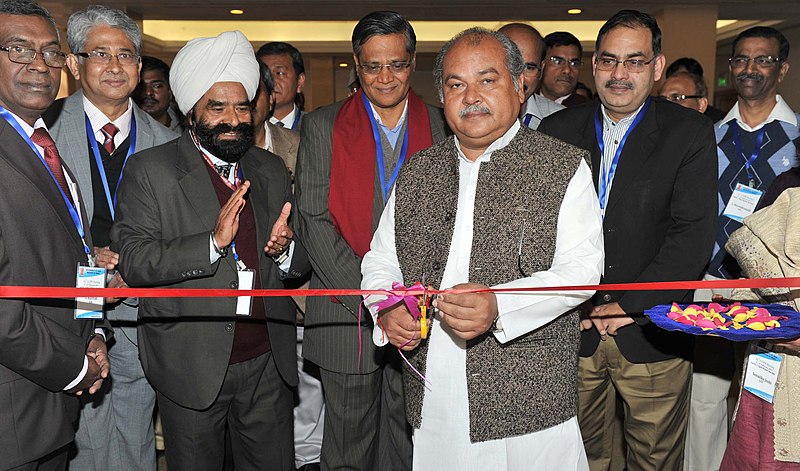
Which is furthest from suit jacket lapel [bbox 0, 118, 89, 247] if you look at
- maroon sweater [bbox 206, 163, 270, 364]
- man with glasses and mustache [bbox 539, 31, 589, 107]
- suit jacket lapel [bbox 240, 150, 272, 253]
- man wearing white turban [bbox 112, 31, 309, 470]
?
man with glasses and mustache [bbox 539, 31, 589, 107]

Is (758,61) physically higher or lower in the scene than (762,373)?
higher

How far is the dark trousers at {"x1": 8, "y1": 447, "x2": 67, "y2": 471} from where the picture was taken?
2244mm

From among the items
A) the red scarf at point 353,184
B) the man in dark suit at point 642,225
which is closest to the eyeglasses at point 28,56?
the red scarf at point 353,184

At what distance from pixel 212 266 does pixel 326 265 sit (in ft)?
1.84

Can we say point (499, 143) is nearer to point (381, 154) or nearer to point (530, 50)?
point (381, 154)

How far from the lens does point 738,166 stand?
3.68 m

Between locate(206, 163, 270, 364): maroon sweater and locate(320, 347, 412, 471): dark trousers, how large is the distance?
43cm

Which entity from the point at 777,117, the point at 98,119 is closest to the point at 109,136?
the point at 98,119

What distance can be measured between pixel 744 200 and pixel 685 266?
1.00 meters

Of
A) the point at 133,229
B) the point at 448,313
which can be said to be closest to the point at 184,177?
the point at 133,229

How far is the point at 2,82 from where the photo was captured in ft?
7.74

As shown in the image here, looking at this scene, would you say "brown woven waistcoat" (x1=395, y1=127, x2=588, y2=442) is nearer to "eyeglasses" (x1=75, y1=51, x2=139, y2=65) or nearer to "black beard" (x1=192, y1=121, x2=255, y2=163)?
"black beard" (x1=192, y1=121, x2=255, y2=163)

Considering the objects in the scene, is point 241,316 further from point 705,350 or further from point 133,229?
point 705,350

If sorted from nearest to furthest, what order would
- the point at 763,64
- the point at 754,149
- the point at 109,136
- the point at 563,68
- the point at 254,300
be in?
the point at 254,300
the point at 109,136
the point at 754,149
the point at 763,64
the point at 563,68
